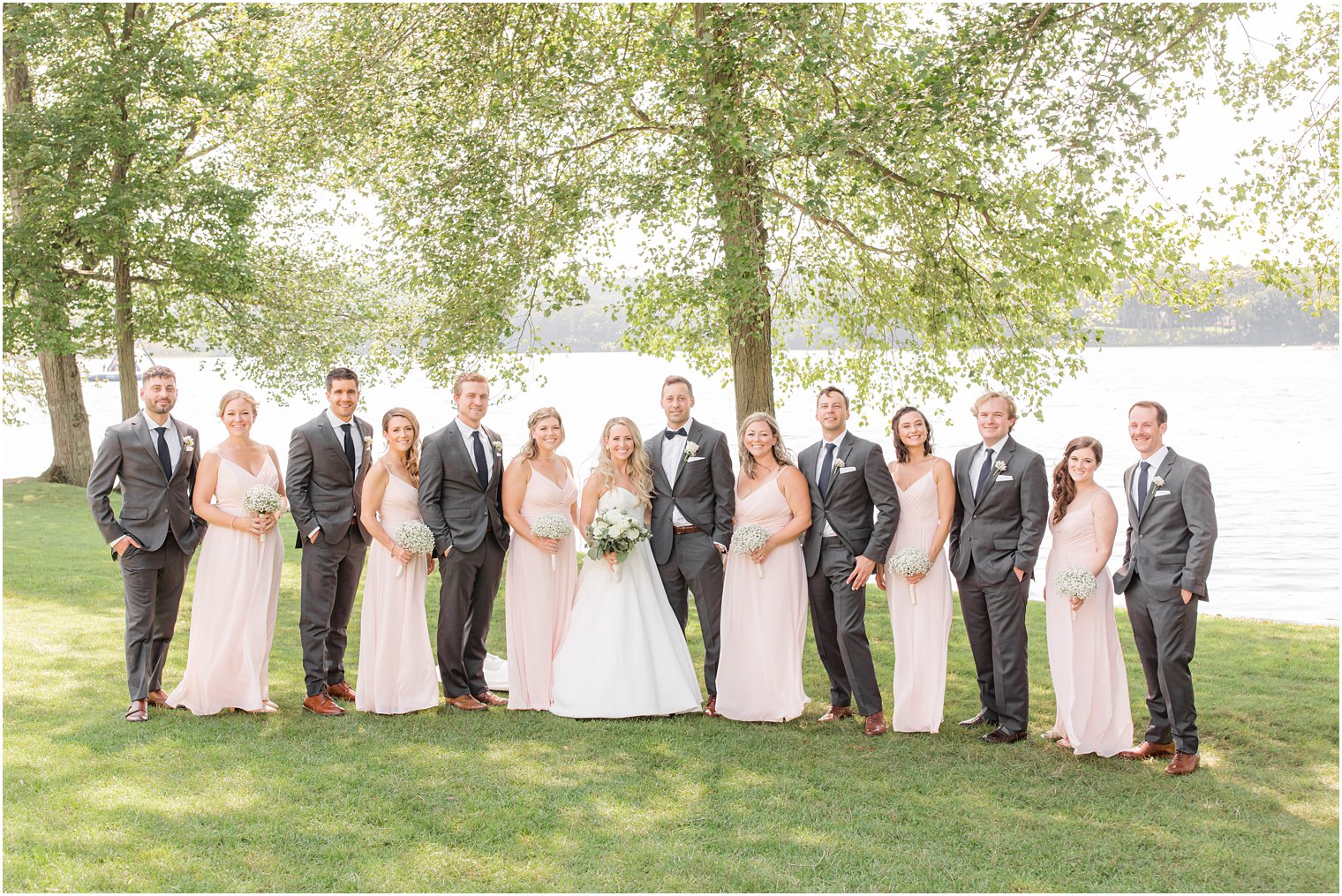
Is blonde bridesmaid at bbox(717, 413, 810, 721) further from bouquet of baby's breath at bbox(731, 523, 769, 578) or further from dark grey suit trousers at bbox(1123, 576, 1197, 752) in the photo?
dark grey suit trousers at bbox(1123, 576, 1197, 752)

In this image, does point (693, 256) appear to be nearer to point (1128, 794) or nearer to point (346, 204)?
point (1128, 794)

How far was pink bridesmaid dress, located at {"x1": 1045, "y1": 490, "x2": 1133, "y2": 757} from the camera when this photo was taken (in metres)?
6.60

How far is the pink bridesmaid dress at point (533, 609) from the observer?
24.8ft

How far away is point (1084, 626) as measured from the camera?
672cm

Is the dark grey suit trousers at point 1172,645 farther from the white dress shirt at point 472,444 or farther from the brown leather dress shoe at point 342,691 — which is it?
the brown leather dress shoe at point 342,691

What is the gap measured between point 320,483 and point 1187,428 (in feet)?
161

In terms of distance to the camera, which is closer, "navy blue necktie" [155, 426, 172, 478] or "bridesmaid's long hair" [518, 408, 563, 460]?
"navy blue necktie" [155, 426, 172, 478]

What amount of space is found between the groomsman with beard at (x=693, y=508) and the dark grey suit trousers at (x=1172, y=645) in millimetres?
2589

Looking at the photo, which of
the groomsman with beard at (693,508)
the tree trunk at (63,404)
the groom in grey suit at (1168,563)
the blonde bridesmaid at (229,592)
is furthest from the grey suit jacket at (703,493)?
the tree trunk at (63,404)

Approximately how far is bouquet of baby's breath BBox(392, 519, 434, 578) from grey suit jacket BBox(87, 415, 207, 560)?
1.38 metres

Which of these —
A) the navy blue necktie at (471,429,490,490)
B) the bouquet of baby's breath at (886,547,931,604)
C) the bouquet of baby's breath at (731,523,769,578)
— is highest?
the navy blue necktie at (471,429,490,490)

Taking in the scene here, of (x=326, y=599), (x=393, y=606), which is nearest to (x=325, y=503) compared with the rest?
(x=326, y=599)

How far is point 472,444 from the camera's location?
7.50 meters

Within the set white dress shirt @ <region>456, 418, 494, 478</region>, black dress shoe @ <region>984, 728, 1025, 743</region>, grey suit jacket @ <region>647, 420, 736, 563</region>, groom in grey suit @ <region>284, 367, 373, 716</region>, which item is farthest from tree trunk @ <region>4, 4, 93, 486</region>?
black dress shoe @ <region>984, 728, 1025, 743</region>
